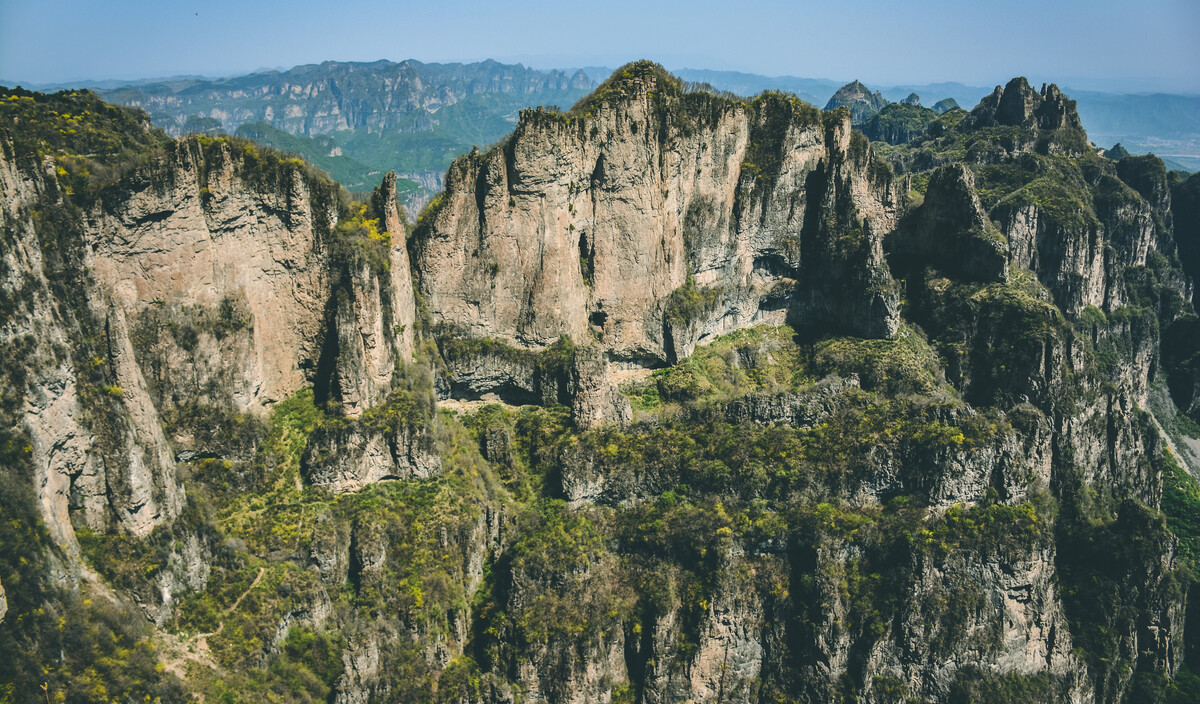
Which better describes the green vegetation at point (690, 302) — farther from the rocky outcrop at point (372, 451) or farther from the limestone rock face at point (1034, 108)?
the limestone rock face at point (1034, 108)

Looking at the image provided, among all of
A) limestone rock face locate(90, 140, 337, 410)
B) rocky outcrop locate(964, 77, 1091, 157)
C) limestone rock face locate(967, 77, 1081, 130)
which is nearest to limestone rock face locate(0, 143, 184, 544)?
limestone rock face locate(90, 140, 337, 410)

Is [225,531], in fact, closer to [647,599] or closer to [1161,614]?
[647,599]

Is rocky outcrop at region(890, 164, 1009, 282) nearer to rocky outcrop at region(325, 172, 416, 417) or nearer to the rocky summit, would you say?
the rocky summit

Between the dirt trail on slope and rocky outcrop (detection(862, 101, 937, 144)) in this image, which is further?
rocky outcrop (detection(862, 101, 937, 144))

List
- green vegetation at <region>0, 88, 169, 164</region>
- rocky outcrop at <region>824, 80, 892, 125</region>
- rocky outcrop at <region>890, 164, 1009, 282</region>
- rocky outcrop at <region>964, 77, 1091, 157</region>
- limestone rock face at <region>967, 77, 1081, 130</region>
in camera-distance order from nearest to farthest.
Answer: green vegetation at <region>0, 88, 169, 164</region> → rocky outcrop at <region>890, 164, 1009, 282</region> → rocky outcrop at <region>964, 77, 1091, 157</region> → limestone rock face at <region>967, 77, 1081, 130</region> → rocky outcrop at <region>824, 80, 892, 125</region>

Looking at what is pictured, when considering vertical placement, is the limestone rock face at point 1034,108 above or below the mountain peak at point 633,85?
above

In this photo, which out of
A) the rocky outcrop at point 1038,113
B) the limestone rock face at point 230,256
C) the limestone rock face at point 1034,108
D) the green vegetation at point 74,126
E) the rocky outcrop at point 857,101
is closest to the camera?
the limestone rock face at point 230,256

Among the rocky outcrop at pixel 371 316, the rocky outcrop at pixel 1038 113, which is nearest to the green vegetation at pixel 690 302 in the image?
the rocky outcrop at pixel 371 316

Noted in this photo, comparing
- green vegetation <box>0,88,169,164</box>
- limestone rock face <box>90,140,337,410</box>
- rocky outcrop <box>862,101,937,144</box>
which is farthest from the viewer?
rocky outcrop <box>862,101,937,144</box>
